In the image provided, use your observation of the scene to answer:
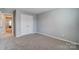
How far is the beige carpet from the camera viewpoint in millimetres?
1533

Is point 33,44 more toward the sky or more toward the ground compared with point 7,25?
more toward the ground

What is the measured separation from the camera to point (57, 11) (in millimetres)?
1536

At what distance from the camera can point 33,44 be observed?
5.11 feet

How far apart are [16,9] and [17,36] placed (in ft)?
1.83

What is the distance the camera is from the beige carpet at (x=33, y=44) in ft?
5.03

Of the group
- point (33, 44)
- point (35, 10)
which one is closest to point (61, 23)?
point (35, 10)

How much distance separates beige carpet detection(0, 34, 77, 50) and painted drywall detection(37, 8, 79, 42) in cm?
14

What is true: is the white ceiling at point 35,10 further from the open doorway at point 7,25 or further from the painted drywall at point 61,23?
the open doorway at point 7,25

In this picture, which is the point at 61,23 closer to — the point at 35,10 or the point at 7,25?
the point at 35,10

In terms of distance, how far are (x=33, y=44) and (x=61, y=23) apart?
725 millimetres

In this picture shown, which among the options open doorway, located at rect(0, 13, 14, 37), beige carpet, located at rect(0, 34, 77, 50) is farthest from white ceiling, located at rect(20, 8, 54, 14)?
beige carpet, located at rect(0, 34, 77, 50)

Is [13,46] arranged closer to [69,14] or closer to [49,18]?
[49,18]

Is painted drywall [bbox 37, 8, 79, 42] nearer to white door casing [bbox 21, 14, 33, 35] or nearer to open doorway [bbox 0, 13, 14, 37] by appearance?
white door casing [bbox 21, 14, 33, 35]
